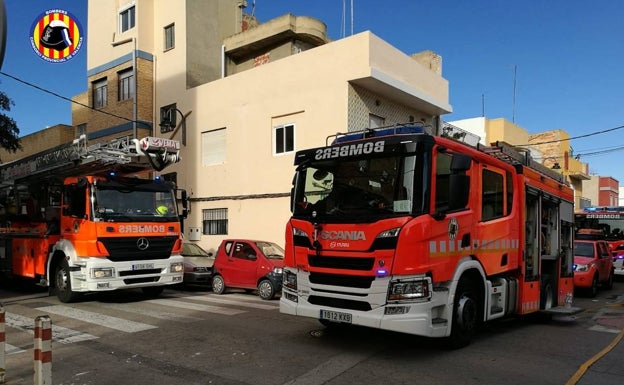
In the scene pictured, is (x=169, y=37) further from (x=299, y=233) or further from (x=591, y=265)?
(x=591, y=265)

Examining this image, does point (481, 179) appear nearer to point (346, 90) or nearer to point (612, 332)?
point (612, 332)

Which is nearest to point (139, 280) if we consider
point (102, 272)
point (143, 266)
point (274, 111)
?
point (143, 266)

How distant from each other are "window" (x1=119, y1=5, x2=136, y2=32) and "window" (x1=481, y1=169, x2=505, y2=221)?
19661 mm

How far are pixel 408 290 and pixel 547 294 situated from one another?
4594 millimetres

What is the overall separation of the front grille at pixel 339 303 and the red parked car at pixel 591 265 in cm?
985

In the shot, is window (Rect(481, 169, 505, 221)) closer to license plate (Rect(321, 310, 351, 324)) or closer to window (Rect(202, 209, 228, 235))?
license plate (Rect(321, 310, 351, 324))

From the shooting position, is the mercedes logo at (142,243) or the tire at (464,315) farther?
the mercedes logo at (142,243)

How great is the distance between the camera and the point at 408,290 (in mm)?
5848

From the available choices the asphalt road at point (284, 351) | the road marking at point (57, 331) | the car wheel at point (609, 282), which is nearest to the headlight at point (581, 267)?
the car wheel at point (609, 282)

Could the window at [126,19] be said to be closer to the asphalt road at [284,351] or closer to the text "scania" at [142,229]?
the text "scania" at [142,229]

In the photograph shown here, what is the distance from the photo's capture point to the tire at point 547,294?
8969mm

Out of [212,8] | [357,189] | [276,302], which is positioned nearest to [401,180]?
[357,189]

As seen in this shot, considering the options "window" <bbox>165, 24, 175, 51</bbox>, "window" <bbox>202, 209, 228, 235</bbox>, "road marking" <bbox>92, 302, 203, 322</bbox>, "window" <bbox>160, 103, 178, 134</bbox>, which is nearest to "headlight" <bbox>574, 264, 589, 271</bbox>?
"road marking" <bbox>92, 302, 203, 322</bbox>

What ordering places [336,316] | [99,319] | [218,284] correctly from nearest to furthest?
[336,316] < [99,319] < [218,284]
